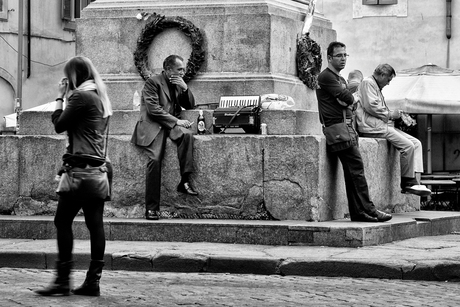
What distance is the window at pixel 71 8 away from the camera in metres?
35.9

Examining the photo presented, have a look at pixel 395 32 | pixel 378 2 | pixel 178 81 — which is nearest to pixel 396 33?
pixel 395 32

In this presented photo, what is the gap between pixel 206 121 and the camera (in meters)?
12.5

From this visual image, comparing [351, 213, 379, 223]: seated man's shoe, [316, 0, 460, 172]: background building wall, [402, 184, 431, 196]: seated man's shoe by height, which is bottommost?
[351, 213, 379, 223]: seated man's shoe

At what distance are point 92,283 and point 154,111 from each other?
3.86 meters

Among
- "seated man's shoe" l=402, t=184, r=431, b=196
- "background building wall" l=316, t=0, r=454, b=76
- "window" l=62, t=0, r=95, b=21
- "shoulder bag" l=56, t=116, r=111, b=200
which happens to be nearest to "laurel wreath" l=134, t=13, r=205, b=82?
"seated man's shoe" l=402, t=184, r=431, b=196

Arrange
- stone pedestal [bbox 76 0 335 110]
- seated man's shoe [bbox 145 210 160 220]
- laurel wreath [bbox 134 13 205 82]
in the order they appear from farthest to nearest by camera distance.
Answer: laurel wreath [bbox 134 13 205 82]
stone pedestal [bbox 76 0 335 110]
seated man's shoe [bbox 145 210 160 220]

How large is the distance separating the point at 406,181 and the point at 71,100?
578 cm

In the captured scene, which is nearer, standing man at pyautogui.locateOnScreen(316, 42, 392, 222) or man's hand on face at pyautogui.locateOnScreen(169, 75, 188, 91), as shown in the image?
standing man at pyautogui.locateOnScreen(316, 42, 392, 222)

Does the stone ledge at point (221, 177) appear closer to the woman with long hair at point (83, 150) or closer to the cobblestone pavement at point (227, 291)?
the cobblestone pavement at point (227, 291)

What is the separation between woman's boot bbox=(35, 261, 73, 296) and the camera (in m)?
8.36

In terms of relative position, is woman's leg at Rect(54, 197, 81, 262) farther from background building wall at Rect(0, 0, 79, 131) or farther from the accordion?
background building wall at Rect(0, 0, 79, 131)

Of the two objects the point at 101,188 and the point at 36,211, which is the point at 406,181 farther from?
the point at 101,188

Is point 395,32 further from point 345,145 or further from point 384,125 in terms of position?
point 345,145

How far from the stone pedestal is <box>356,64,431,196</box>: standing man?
2.48ft
